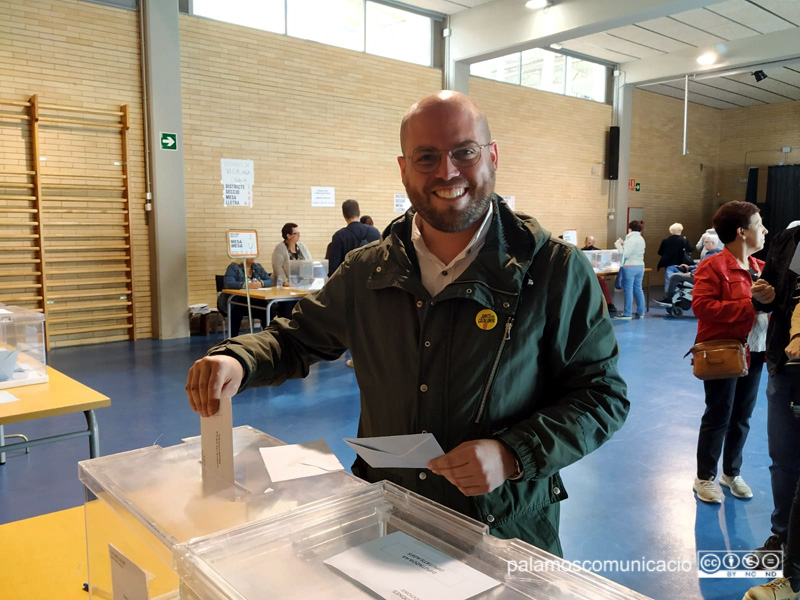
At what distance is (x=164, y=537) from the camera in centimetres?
101

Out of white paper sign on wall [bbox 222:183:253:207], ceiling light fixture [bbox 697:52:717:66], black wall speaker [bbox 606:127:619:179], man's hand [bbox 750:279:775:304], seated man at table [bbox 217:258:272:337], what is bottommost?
seated man at table [bbox 217:258:272:337]

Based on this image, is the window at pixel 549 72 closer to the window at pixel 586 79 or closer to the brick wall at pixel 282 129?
the window at pixel 586 79

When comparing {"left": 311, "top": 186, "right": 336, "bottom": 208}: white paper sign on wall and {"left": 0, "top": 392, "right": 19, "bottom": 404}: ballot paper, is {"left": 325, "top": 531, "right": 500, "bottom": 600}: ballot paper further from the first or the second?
{"left": 311, "top": 186, "right": 336, "bottom": 208}: white paper sign on wall

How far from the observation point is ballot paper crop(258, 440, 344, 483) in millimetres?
1222

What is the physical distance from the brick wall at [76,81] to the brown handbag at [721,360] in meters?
6.97

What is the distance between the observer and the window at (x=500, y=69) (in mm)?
11383

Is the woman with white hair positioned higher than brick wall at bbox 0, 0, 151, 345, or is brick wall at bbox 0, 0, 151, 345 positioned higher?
brick wall at bbox 0, 0, 151, 345

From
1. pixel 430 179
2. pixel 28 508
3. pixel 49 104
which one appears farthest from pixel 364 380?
pixel 49 104

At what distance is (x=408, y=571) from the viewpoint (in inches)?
34.8

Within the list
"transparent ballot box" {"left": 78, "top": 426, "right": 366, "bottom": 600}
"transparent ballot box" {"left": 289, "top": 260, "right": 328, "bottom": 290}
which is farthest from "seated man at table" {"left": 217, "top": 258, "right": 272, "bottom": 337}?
"transparent ballot box" {"left": 78, "top": 426, "right": 366, "bottom": 600}

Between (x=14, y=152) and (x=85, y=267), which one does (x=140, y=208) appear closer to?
(x=85, y=267)

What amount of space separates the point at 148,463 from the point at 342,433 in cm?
324

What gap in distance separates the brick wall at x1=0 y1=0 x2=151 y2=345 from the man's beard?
728cm

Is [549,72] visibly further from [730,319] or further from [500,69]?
[730,319]
